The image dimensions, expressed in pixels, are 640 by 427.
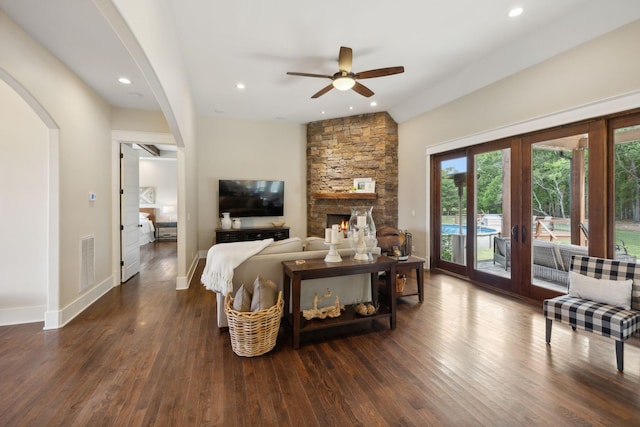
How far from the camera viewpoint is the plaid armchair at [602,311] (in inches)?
84.4

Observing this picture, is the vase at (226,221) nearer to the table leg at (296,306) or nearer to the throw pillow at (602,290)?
the table leg at (296,306)

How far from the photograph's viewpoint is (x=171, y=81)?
2.85m

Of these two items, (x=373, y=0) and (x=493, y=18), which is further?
(x=493, y=18)

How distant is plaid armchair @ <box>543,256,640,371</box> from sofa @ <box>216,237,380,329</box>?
5.58ft

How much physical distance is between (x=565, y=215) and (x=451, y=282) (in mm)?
1839

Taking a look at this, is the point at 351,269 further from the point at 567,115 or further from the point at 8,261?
the point at 8,261

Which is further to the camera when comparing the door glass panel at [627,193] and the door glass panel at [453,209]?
the door glass panel at [453,209]

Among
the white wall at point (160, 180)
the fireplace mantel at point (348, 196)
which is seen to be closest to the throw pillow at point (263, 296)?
the fireplace mantel at point (348, 196)

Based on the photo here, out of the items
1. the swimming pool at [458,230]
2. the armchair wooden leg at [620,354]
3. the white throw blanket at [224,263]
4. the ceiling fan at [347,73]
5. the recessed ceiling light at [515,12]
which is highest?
the recessed ceiling light at [515,12]

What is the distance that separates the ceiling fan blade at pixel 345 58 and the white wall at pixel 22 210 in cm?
338

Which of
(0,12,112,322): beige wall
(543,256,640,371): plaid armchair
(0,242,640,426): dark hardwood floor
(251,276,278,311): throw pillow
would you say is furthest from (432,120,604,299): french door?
(0,12,112,322): beige wall

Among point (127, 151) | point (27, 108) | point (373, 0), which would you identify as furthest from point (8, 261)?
point (373, 0)

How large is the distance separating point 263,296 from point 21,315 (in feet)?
9.10

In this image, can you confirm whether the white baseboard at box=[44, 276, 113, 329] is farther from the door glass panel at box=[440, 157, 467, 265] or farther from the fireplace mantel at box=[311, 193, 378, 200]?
the door glass panel at box=[440, 157, 467, 265]
